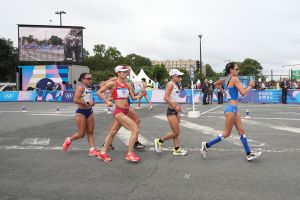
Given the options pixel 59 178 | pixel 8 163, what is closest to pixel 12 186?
pixel 59 178

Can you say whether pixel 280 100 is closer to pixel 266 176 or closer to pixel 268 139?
pixel 268 139

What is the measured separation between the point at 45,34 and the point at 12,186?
4149cm

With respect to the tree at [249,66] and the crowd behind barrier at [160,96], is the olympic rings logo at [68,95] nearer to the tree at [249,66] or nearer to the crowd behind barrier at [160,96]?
the crowd behind barrier at [160,96]

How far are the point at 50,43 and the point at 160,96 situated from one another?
19.6 m

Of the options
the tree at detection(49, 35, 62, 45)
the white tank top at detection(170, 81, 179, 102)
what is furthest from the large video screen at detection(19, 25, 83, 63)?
the white tank top at detection(170, 81, 179, 102)

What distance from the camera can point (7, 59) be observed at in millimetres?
77562

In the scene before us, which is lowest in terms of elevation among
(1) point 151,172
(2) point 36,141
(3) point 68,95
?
(1) point 151,172

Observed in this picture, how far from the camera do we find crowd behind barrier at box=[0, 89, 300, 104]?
28.9m

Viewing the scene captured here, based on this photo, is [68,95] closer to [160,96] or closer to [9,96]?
[9,96]

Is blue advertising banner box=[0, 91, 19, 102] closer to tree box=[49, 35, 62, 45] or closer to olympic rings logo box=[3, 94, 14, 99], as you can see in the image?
olympic rings logo box=[3, 94, 14, 99]

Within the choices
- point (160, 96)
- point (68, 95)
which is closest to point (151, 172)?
point (160, 96)

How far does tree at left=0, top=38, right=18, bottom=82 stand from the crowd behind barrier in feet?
138

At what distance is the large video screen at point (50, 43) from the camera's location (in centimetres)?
4547

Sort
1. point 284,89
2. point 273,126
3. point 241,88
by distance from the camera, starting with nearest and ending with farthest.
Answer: point 241,88 < point 273,126 < point 284,89
